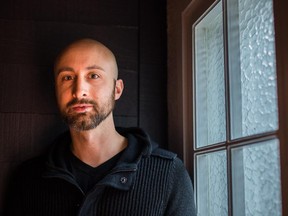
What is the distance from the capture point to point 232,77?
46.7 inches

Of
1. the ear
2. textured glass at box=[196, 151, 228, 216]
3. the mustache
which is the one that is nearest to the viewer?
textured glass at box=[196, 151, 228, 216]

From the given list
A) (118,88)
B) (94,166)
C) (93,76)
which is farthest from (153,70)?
(94,166)

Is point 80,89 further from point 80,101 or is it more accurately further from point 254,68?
point 254,68

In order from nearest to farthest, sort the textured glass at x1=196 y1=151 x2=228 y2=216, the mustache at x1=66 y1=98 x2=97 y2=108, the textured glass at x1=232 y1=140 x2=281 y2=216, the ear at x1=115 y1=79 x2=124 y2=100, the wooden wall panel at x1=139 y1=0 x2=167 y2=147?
the textured glass at x1=232 y1=140 x2=281 y2=216 → the textured glass at x1=196 y1=151 x2=228 y2=216 → the mustache at x1=66 y1=98 x2=97 y2=108 → the ear at x1=115 y1=79 x2=124 y2=100 → the wooden wall panel at x1=139 y1=0 x2=167 y2=147

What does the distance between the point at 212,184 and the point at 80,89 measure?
0.52m

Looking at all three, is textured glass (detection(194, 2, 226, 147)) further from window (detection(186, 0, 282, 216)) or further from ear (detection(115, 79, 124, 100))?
ear (detection(115, 79, 124, 100))

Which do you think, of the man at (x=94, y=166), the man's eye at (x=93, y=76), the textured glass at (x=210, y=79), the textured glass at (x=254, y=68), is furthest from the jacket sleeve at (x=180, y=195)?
the man's eye at (x=93, y=76)

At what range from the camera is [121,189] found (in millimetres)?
1308

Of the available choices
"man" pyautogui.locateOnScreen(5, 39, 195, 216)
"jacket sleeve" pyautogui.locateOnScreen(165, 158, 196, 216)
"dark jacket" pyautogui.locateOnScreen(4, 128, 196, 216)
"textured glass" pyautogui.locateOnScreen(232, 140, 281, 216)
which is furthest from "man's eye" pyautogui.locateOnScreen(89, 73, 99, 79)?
"textured glass" pyautogui.locateOnScreen(232, 140, 281, 216)

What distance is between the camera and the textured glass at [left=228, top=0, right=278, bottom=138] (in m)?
1.01

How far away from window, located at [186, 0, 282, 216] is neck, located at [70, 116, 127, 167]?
0.93 ft

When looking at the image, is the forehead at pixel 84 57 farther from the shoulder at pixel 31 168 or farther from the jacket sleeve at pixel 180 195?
the jacket sleeve at pixel 180 195

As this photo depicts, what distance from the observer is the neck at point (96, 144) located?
1.44 metres

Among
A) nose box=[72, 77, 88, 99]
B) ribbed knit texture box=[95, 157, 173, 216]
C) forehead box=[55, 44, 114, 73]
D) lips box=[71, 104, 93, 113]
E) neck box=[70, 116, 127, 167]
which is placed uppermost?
forehead box=[55, 44, 114, 73]
